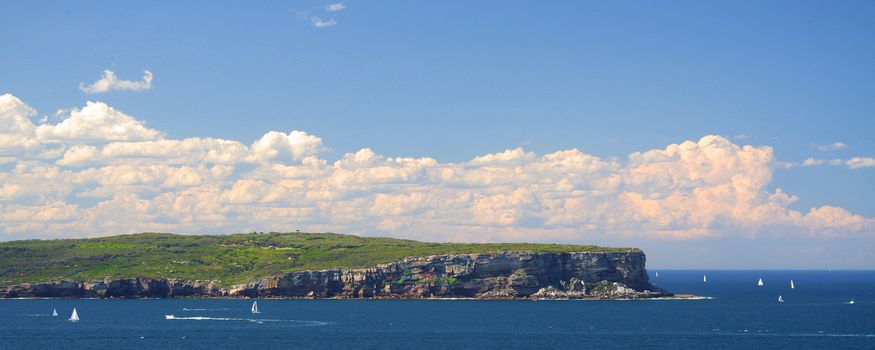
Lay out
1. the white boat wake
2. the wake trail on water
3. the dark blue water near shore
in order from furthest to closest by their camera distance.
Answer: the white boat wake
the wake trail on water
the dark blue water near shore

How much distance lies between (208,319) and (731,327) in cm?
9795

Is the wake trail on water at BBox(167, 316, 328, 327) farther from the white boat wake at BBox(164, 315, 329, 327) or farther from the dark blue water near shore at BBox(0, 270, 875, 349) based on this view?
the dark blue water near shore at BBox(0, 270, 875, 349)

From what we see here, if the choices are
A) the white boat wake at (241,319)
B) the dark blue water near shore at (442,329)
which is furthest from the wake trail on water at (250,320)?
the dark blue water near shore at (442,329)

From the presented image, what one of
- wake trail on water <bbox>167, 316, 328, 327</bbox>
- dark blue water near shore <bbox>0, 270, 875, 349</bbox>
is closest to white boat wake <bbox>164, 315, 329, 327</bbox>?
wake trail on water <bbox>167, 316, 328, 327</bbox>

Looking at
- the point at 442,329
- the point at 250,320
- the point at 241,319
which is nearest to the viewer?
the point at 442,329

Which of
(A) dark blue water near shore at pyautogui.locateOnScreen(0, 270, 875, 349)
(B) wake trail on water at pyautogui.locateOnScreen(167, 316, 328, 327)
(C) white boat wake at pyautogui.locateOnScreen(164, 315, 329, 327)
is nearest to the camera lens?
(A) dark blue water near shore at pyautogui.locateOnScreen(0, 270, 875, 349)

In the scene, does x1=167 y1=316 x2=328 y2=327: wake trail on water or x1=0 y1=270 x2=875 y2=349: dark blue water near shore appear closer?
x1=0 y1=270 x2=875 y2=349: dark blue water near shore

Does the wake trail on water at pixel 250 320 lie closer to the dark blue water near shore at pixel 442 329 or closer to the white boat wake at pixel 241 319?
the white boat wake at pixel 241 319

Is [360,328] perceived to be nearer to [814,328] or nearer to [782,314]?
[814,328]

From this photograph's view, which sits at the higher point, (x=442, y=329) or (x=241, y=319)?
(x=241, y=319)

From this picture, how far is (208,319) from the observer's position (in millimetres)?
179000

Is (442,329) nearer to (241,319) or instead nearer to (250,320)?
(250,320)

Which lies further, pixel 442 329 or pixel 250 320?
pixel 250 320

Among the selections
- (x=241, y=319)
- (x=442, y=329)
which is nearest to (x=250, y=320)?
(x=241, y=319)
